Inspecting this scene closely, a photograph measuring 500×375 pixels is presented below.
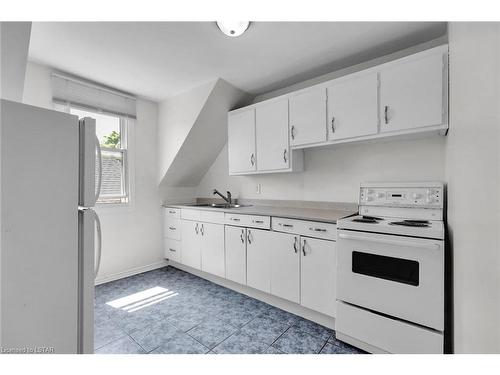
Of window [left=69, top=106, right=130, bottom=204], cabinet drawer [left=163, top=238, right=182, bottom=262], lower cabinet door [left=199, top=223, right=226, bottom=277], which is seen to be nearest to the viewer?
lower cabinet door [left=199, top=223, right=226, bottom=277]

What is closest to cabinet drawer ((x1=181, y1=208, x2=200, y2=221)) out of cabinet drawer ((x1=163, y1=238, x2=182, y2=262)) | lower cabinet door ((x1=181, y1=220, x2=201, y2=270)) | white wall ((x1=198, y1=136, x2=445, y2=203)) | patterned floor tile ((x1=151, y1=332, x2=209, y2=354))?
lower cabinet door ((x1=181, y1=220, x2=201, y2=270))

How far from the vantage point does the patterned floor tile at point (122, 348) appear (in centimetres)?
166

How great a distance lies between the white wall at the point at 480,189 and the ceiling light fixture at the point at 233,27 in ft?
4.44

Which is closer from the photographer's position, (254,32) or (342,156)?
(254,32)

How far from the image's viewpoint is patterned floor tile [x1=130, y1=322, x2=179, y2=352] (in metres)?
1.73

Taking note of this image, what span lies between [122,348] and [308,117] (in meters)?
2.50

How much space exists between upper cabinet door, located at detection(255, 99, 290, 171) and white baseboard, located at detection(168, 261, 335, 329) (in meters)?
1.37

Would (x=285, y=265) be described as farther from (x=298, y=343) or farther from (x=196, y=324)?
(x=196, y=324)

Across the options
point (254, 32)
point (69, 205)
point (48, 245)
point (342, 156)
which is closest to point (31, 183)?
point (69, 205)

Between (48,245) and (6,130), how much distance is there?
0.51 m

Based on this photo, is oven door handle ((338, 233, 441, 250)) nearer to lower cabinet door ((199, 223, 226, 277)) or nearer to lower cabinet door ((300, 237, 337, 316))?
lower cabinet door ((300, 237, 337, 316))

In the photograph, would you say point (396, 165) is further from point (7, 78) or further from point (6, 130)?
point (7, 78)

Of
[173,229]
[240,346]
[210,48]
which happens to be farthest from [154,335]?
[210,48]

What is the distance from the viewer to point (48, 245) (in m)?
1.04
